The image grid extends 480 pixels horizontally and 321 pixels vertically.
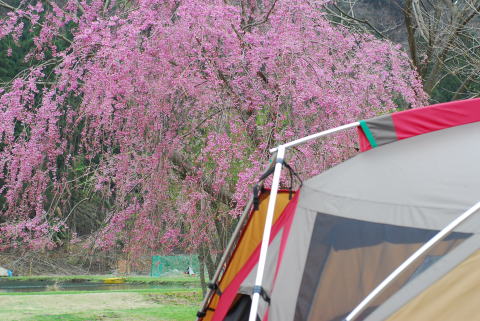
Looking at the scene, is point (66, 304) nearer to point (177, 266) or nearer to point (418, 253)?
point (177, 266)

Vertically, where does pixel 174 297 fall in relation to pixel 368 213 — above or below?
below

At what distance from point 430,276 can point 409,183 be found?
84 centimetres

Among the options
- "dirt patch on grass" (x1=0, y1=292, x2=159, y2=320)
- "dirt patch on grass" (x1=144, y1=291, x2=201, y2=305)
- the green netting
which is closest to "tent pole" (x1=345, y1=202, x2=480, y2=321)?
"dirt patch on grass" (x1=0, y1=292, x2=159, y2=320)

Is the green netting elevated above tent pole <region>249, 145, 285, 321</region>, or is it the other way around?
tent pole <region>249, 145, 285, 321</region>

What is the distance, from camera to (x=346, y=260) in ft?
11.5

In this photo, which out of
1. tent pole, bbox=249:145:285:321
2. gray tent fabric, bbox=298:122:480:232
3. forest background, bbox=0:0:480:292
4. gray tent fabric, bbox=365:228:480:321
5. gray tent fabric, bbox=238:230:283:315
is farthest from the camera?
forest background, bbox=0:0:480:292

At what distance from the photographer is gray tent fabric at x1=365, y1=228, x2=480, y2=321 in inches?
108

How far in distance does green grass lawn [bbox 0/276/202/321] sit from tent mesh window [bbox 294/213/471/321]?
773 centimetres

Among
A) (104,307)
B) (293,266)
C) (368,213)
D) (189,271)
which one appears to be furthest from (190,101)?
(189,271)

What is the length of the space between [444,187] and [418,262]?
0.60 meters

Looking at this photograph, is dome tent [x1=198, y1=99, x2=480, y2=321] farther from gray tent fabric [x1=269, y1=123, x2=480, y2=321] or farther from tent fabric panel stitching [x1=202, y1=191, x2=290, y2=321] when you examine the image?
tent fabric panel stitching [x1=202, y1=191, x2=290, y2=321]

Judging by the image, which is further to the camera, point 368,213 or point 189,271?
point 189,271

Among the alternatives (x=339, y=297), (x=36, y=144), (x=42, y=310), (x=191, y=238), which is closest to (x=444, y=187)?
(x=339, y=297)

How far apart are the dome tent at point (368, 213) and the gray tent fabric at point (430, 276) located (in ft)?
1.41
